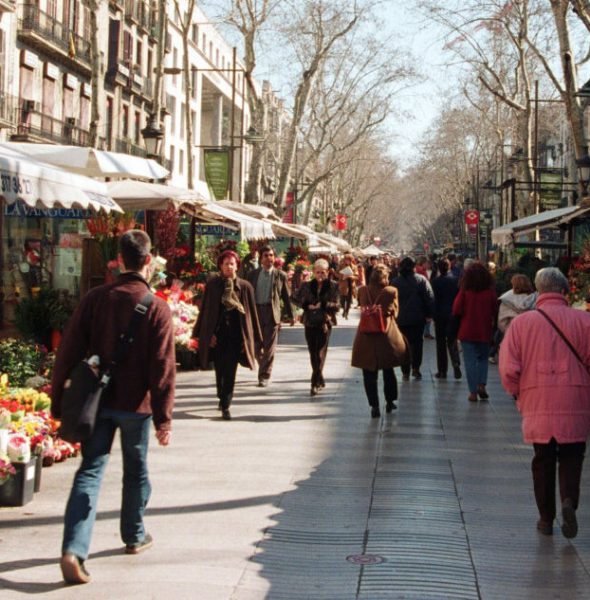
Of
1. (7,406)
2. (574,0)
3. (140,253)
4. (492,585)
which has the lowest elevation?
(492,585)

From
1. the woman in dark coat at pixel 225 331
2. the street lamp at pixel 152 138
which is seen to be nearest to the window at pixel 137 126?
the street lamp at pixel 152 138

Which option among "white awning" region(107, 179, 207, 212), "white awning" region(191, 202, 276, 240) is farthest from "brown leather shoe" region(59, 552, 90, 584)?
"white awning" region(191, 202, 276, 240)

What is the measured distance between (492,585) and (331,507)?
1.77 meters

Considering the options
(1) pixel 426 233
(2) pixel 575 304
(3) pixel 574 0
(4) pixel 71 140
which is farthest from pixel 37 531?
(1) pixel 426 233

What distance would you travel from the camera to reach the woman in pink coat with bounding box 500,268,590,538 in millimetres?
6121

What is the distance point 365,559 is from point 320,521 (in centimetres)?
86

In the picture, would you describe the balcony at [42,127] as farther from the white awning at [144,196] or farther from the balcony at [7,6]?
the white awning at [144,196]

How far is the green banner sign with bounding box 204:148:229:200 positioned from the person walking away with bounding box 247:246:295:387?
17.9 m

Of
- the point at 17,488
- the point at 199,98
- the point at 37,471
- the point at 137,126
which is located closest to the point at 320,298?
the point at 37,471

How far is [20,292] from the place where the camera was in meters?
15.7

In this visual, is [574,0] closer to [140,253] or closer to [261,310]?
[261,310]

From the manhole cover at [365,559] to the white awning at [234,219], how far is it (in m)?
10.7

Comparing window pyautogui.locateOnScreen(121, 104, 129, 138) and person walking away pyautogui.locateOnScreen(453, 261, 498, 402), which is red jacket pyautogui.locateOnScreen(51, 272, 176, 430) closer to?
person walking away pyautogui.locateOnScreen(453, 261, 498, 402)

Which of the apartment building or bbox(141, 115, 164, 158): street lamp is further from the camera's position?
the apartment building
